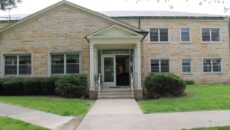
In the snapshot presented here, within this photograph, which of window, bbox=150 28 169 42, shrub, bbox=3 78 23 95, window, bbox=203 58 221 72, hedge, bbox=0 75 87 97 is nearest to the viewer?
hedge, bbox=0 75 87 97

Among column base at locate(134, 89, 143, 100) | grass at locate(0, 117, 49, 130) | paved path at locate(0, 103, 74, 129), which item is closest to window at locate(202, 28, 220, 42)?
column base at locate(134, 89, 143, 100)

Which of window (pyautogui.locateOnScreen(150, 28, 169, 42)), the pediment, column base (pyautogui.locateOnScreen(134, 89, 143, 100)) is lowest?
column base (pyautogui.locateOnScreen(134, 89, 143, 100))

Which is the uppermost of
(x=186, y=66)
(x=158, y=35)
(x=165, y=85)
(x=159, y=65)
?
(x=158, y=35)

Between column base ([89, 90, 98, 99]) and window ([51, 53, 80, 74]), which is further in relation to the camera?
window ([51, 53, 80, 74])

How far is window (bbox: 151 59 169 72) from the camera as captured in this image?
3166cm

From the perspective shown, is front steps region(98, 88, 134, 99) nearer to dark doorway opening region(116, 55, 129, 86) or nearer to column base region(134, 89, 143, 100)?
column base region(134, 89, 143, 100)

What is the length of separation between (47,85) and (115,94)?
16.0 feet

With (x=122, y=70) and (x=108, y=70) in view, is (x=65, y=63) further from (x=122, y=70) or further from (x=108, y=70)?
(x=122, y=70)

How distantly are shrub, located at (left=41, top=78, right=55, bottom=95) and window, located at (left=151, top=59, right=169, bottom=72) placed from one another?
13204 mm

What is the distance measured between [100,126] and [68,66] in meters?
13.1

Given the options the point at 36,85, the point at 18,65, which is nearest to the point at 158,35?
the point at 18,65

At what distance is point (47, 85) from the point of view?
21.2 m

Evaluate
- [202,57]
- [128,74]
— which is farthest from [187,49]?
[128,74]

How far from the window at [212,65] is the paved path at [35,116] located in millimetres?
22617
